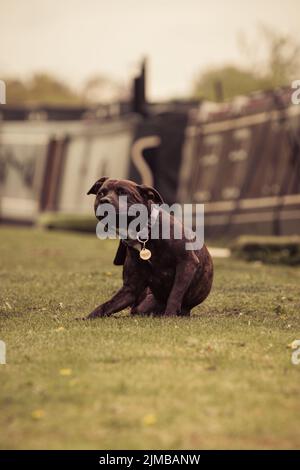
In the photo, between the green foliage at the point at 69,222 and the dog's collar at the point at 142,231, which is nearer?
the dog's collar at the point at 142,231

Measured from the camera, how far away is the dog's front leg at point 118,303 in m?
9.36

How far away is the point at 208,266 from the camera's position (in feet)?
32.1

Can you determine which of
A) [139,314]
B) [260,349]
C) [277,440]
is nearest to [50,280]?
[139,314]

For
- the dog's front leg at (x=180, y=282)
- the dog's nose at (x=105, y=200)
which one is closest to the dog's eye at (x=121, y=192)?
the dog's nose at (x=105, y=200)

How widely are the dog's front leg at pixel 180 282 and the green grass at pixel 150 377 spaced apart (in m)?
0.17

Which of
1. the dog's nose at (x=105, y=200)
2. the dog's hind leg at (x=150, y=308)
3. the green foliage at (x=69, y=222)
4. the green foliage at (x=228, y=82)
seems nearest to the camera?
the dog's nose at (x=105, y=200)

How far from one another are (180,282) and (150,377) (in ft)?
8.23

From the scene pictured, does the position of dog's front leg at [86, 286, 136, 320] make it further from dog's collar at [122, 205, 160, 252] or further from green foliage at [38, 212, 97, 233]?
green foliage at [38, 212, 97, 233]

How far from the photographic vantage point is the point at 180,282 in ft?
30.4

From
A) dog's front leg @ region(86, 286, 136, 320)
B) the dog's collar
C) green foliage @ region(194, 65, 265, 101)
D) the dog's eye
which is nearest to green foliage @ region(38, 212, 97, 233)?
green foliage @ region(194, 65, 265, 101)

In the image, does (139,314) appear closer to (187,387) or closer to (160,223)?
(160,223)

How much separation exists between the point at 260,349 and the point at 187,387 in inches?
57.8

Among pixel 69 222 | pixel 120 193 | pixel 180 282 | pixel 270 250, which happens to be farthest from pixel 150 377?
pixel 69 222

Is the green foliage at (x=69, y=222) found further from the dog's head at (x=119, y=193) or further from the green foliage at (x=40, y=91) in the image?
the green foliage at (x=40, y=91)
